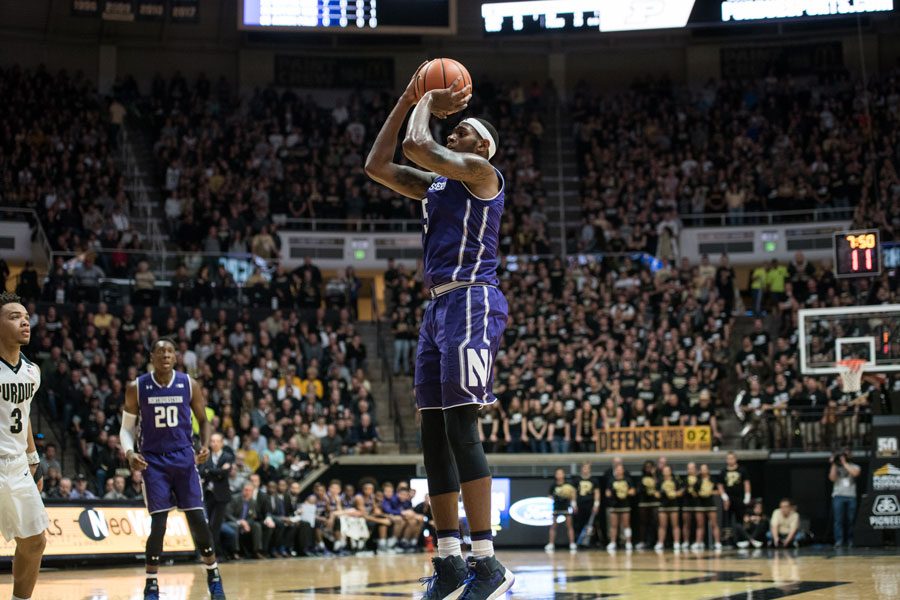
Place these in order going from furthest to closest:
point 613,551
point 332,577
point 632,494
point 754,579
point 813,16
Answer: point 813,16
point 632,494
point 613,551
point 332,577
point 754,579

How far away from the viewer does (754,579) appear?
10.6 metres

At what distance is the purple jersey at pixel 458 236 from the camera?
6469mm

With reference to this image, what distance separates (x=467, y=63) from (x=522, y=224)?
8105 mm

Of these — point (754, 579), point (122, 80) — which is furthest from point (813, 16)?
point (754, 579)

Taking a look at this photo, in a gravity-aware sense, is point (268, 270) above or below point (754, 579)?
above

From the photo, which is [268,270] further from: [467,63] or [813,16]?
[813,16]

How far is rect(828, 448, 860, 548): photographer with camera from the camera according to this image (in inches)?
803

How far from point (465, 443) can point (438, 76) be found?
2120mm

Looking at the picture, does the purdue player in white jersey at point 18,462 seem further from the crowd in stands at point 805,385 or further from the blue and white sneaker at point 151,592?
the crowd in stands at point 805,385

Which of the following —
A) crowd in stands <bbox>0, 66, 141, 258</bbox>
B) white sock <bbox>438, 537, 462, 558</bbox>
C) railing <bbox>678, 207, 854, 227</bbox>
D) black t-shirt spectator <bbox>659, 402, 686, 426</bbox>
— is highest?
crowd in stands <bbox>0, 66, 141, 258</bbox>

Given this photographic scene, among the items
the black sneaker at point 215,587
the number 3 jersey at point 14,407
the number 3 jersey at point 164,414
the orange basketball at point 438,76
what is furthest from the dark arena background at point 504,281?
the orange basketball at point 438,76

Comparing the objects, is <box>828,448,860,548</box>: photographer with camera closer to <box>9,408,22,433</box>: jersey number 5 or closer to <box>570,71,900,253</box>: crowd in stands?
<box>570,71,900,253</box>: crowd in stands

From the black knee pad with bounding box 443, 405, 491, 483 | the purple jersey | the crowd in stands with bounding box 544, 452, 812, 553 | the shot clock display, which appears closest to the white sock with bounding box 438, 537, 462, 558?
the black knee pad with bounding box 443, 405, 491, 483

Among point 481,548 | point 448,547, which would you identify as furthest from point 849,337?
point 481,548
